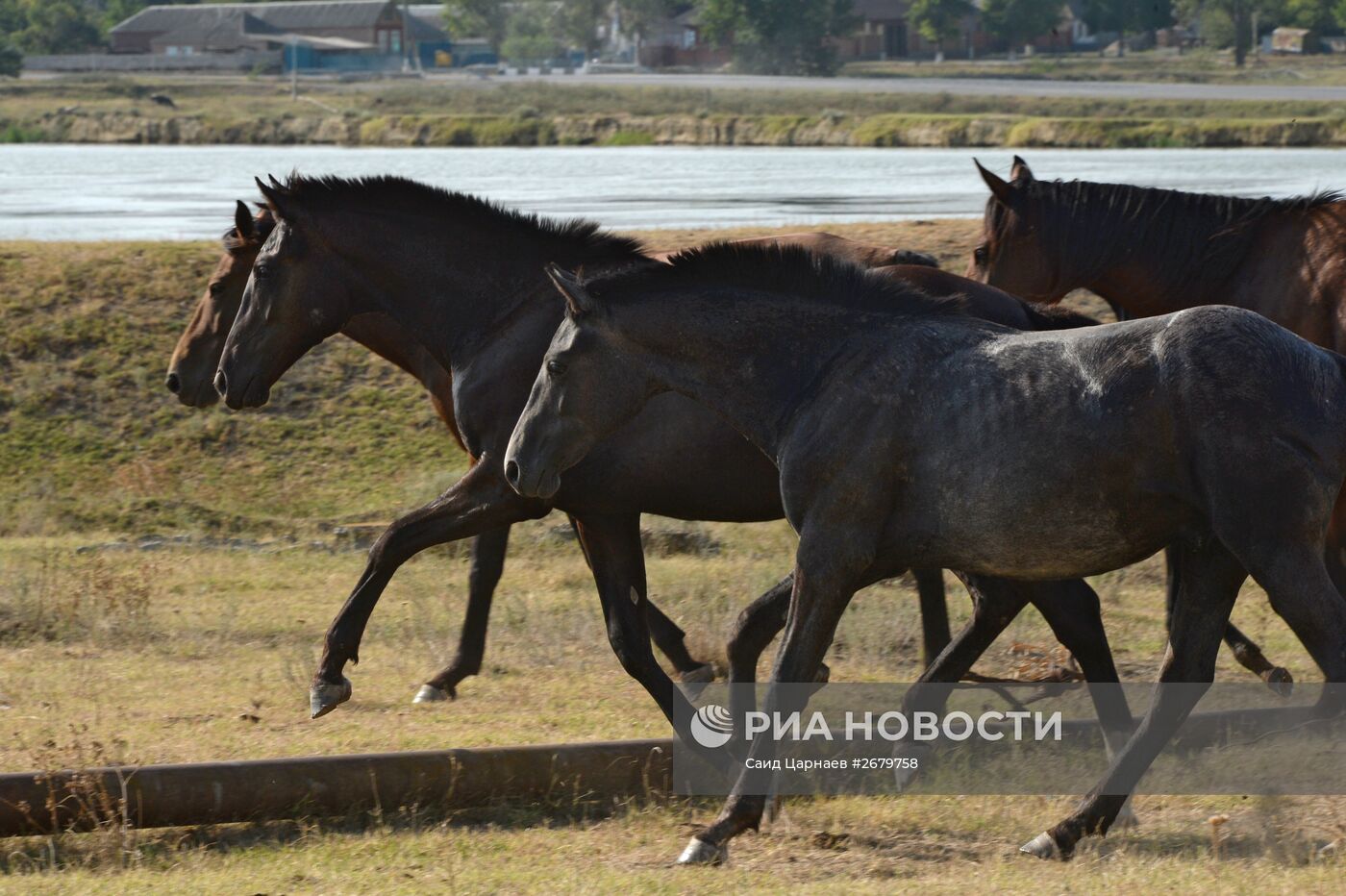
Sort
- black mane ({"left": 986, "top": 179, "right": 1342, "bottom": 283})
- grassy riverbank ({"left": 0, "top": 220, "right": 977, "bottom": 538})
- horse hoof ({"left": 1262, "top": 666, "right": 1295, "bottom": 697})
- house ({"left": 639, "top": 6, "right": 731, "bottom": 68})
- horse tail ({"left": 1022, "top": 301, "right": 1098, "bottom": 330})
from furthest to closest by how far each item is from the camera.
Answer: house ({"left": 639, "top": 6, "right": 731, "bottom": 68}) → grassy riverbank ({"left": 0, "top": 220, "right": 977, "bottom": 538}) → black mane ({"left": 986, "top": 179, "right": 1342, "bottom": 283}) → horse hoof ({"left": 1262, "top": 666, "right": 1295, "bottom": 697}) → horse tail ({"left": 1022, "top": 301, "right": 1098, "bottom": 330})

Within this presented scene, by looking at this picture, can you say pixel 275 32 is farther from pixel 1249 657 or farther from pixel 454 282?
pixel 1249 657

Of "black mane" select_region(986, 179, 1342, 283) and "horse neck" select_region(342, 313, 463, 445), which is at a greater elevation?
"black mane" select_region(986, 179, 1342, 283)

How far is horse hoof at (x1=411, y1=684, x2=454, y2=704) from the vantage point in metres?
8.38

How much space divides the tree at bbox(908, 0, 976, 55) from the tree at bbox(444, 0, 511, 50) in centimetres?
3704

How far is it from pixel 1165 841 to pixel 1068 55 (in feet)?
251

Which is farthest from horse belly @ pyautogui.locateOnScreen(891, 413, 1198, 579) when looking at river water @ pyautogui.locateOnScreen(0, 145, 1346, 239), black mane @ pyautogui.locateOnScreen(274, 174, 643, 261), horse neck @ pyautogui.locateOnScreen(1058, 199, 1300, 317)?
river water @ pyautogui.locateOnScreen(0, 145, 1346, 239)

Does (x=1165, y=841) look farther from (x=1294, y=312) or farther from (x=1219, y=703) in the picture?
(x=1294, y=312)

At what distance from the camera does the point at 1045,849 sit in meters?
5.65

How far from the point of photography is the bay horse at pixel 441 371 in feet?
27.6

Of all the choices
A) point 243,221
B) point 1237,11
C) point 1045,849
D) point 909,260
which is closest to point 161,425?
point 243,221

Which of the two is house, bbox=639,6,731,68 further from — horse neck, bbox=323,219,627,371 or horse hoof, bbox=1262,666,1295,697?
horse neck, bbox=323,219,627,371

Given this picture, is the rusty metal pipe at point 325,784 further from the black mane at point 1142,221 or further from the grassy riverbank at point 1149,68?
the grassy riverbank at point 1149,68

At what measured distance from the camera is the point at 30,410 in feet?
50.6

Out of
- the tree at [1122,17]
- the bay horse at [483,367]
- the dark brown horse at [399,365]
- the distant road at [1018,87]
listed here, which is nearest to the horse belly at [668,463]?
the bay horse at [483,367]
